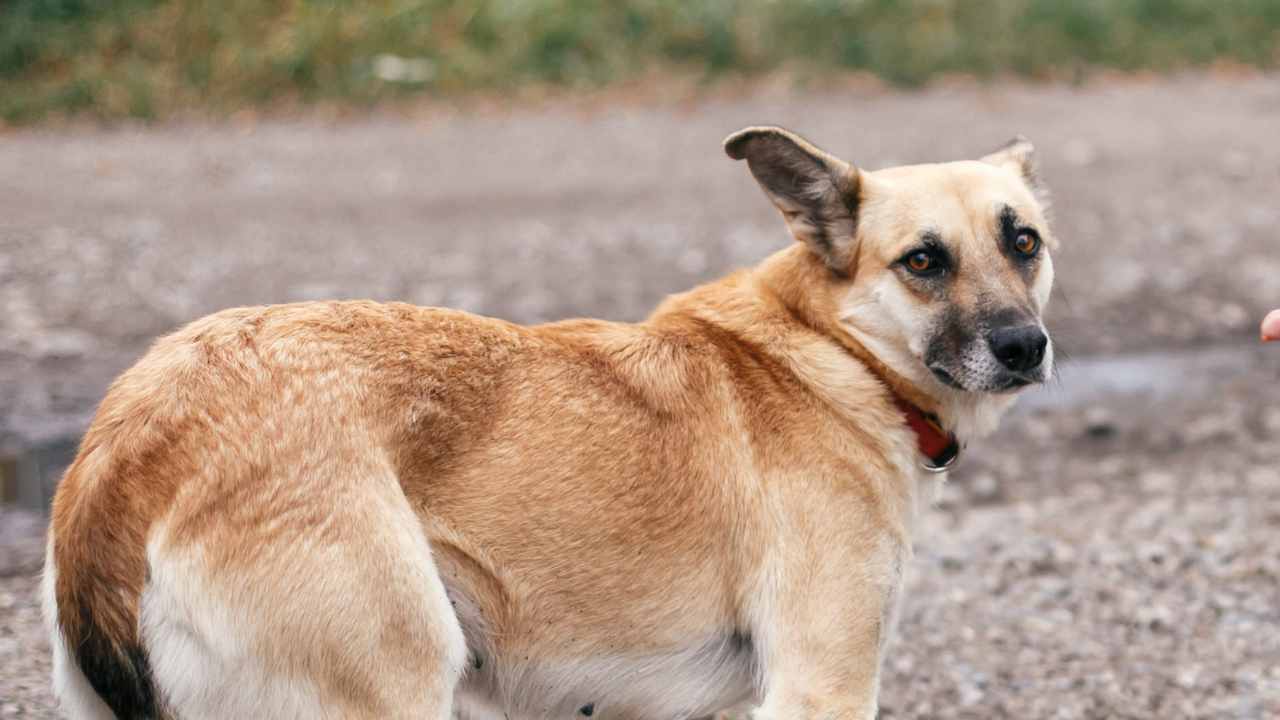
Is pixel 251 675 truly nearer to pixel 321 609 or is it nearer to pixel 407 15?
pixel 321 609

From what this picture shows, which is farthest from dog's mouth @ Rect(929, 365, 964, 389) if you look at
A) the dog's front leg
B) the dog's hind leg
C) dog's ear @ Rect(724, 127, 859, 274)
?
the dog's hind leg

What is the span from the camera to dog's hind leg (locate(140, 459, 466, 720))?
2.86 m

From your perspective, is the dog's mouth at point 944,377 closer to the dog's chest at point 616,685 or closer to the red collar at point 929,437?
the red collar at point 929,437

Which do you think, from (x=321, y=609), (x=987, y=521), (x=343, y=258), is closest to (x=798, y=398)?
(x=321, y=609)

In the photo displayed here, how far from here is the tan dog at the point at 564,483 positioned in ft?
9.48

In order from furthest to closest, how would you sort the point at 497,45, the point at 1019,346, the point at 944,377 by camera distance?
1. the point at 497,45
2. the point at 944,377
3. the point at 1019,346

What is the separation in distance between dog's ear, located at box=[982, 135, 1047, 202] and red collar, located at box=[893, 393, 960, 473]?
90 cm

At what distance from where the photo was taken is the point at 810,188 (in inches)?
154

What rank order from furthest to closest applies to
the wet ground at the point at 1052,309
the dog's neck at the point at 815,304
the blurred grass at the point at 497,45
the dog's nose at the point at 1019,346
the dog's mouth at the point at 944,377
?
the blurred grass at the point at 497,45
the wet ground at the point at 1052,309
the dog's neck at the point at 815,304
the dog's mouth at the point at 944,377
the dog's nose at the point at 1019,346

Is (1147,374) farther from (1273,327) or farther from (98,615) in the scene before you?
(98,615)

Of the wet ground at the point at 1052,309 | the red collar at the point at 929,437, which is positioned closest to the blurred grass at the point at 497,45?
the wet ground at the point at 1052,309

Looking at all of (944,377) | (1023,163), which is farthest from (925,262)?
(1023,163)

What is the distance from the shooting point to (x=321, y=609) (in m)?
2.88

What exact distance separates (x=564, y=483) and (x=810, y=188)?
1158mm
